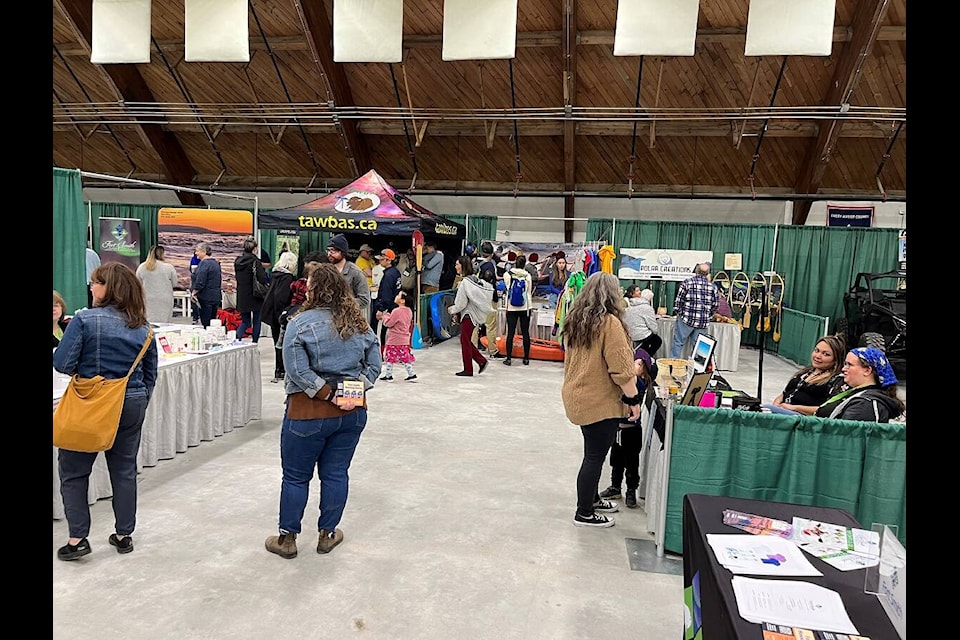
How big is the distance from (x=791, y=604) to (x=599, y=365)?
184cm

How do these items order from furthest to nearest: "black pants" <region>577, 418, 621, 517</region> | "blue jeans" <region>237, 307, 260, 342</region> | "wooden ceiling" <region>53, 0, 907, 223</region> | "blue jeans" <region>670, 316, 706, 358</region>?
1. "wooden ceiling" <region>53, 0, 907, 223</region>
2. "blue jeans" <region>237, 307, 260, 342</region>
3. "blue jeans" <region>670, 316, 706, 358</region>
4. "black pants" <region>577, 418, 621, 517</region>

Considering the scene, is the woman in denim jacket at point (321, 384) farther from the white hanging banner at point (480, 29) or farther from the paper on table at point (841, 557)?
the white hanging banner at point (480, 29)

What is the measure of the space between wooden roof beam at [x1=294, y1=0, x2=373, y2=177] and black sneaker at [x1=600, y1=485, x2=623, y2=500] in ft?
31.3

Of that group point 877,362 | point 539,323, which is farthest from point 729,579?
point 539,323

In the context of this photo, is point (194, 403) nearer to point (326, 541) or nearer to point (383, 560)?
point (326, 541)

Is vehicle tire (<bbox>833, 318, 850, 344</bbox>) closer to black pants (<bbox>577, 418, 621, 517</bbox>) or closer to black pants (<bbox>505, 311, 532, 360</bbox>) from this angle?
black pants (<bbox>505, 311, 532, 360</bbox>)

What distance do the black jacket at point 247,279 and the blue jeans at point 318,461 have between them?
555 cm

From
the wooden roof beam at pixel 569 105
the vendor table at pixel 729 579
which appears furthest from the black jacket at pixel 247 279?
the vendor table at pixel 729 579

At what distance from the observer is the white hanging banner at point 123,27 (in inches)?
393

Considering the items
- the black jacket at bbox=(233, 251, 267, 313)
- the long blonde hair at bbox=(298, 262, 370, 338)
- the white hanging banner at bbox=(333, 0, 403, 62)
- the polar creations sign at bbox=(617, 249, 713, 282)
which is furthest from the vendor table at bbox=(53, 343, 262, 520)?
the polar creations sign at bbox=(617, 249, 713, 282)

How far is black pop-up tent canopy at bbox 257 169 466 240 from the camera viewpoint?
9.72 metres

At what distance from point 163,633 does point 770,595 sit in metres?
2.30

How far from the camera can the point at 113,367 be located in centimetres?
304
